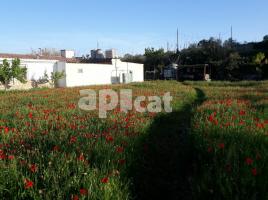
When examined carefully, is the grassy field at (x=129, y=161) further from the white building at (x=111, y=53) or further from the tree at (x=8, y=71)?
the white building at (x=111, y=53)

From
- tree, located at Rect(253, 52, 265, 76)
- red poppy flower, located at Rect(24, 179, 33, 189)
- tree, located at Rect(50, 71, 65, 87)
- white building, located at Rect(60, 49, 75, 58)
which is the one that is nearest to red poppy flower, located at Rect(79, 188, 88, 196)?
red poppy flower, located at Rect(24, 179, 33, 189)

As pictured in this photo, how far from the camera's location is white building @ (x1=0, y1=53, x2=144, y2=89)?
1257 inches

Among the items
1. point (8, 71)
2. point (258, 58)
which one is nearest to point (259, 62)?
point (258, 58)

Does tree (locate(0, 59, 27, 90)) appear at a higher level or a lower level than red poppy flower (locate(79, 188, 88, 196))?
higher

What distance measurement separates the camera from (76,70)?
1388 inches

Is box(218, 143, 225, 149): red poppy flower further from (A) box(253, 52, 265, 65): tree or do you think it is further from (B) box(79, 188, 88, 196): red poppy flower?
(A) box(253, 52, 265, 65): tree

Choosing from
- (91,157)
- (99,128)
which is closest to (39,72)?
(99,128)

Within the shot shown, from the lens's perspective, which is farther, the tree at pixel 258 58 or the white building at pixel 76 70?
the tree at pixel 258 58

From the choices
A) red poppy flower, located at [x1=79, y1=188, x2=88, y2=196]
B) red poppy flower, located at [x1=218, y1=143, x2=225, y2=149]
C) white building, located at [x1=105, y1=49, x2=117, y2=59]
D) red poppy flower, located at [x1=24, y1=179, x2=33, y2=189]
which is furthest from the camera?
white building, located at [x1=105, y1=49, x2=117, y2=59]

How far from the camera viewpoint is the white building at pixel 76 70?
105ft

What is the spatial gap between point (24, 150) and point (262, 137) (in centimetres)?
397

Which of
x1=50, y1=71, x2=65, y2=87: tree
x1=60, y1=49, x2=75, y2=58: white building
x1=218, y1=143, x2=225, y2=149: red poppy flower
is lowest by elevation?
x1=218, y1=143, x2=225, y2=149: red poppy flower

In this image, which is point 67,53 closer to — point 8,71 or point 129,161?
point 8,71

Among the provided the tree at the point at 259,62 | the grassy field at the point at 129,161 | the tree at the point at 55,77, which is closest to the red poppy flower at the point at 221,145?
the grassy field at the point at 129,161
